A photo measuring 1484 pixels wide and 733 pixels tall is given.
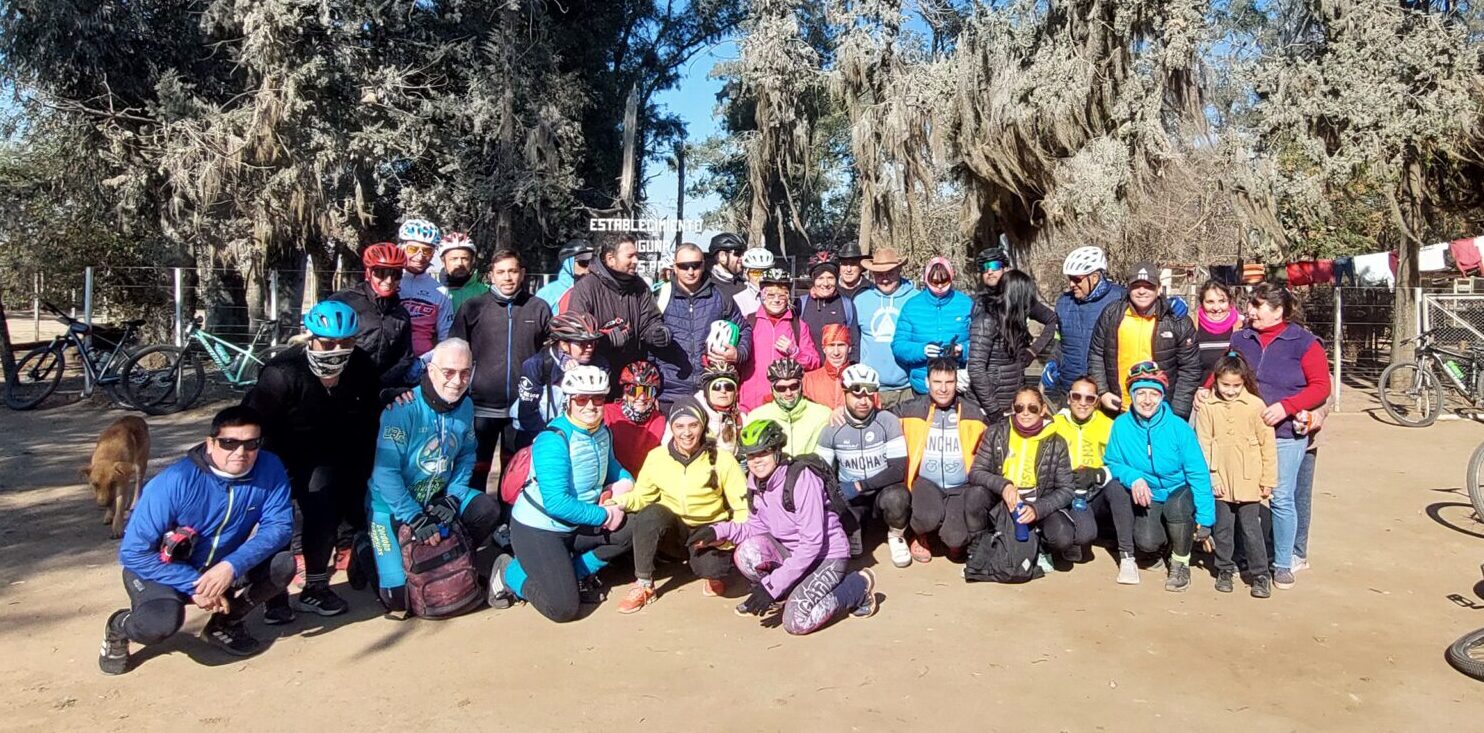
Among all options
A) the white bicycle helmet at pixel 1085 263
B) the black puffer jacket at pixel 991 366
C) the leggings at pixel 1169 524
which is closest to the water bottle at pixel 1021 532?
the leggings at pixel 1169 524

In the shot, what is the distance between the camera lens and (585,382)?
469 cm

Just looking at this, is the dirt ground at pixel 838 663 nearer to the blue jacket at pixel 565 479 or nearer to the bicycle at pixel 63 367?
the blue jacket at pixel 565 479

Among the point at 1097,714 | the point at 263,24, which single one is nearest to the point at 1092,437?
the point at 1097,714

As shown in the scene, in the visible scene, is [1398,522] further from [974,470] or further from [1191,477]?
[974,470]

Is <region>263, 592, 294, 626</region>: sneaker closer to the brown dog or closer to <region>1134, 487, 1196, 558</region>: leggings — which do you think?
the brown dog

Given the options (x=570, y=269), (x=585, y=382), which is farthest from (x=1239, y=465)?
(x=570, y=269)

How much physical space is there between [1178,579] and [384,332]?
4363mm

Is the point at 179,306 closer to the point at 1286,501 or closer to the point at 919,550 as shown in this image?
the point at 919,550

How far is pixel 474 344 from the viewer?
561 cm

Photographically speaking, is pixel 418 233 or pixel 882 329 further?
pixel 882 329

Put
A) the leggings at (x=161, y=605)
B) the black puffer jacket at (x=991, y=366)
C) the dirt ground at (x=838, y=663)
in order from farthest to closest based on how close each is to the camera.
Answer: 1. the black puffer jacket at (x=991, y=366)
2. the leggings at (x=161, y=605)
3. the dirt ground at (x=838, y=663)

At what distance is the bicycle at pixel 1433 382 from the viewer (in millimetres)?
10773

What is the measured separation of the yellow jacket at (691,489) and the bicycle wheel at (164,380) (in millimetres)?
8328

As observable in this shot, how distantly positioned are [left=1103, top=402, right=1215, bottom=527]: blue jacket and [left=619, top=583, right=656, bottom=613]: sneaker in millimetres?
2594
